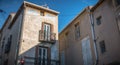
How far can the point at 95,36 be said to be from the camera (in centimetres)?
1499

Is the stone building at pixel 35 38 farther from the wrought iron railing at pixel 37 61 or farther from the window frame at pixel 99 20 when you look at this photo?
the window frame at pixel 99 20

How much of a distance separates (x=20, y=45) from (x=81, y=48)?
694 cm

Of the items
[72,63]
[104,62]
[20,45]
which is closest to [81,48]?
[72,63]

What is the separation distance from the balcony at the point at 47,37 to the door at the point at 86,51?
3.47 metres

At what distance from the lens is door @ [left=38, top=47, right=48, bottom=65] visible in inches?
598

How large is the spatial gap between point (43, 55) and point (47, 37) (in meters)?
2.16

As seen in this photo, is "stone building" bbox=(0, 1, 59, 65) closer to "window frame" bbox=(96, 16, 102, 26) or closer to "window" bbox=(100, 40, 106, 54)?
"window" bbox=(100, 40, 106, 54)

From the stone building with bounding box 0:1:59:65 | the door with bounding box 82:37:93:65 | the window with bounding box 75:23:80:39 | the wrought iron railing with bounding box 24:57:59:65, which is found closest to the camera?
the wrought iron railing with bounding box 24:57:59:65

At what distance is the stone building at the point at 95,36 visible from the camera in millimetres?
12539

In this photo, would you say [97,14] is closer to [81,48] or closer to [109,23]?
[109,23]

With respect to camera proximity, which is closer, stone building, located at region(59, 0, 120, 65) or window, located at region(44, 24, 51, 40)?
stone building, located at region(59, 0, 120, 65)

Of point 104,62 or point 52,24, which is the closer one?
point 104,62

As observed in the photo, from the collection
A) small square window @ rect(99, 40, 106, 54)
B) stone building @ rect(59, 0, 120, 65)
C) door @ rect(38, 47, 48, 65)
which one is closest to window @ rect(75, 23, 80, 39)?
stone building @ rect(59, 0, 120, 65)

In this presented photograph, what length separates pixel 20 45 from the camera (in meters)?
14.7
